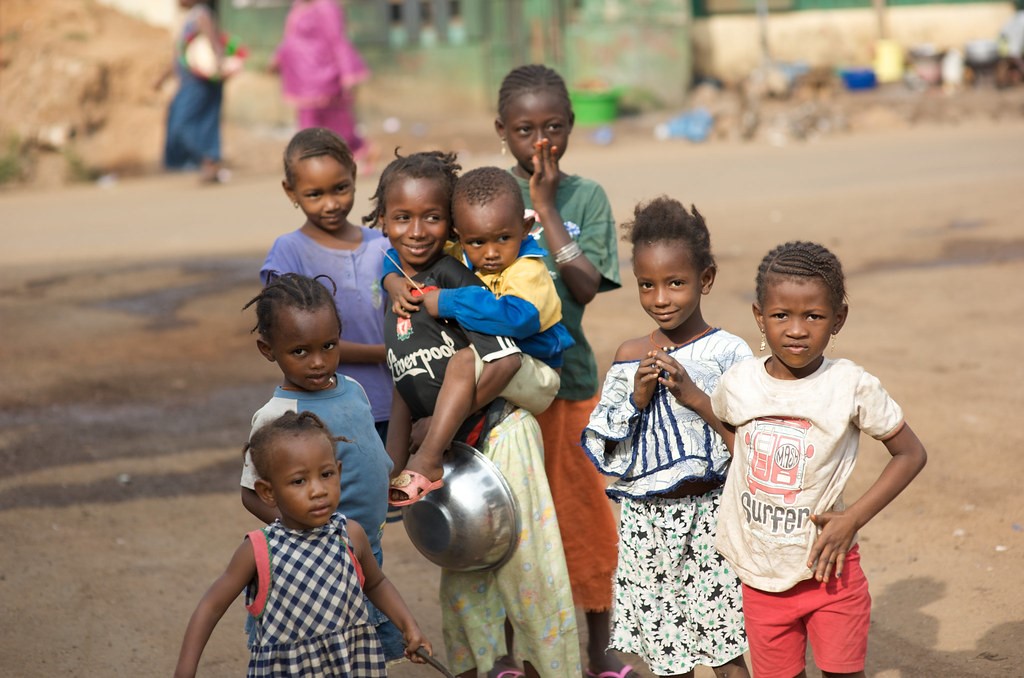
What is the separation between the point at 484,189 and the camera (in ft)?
9.86

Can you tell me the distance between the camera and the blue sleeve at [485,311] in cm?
294

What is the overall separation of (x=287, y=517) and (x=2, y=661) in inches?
60.3

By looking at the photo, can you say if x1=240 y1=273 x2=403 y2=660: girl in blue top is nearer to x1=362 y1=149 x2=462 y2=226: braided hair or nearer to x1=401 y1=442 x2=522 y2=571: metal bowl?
x1=401 y1=442 x2=522 y2=571: metal bowl

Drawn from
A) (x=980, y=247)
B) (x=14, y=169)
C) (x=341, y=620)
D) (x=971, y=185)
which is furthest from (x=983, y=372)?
(x=14, y=169)

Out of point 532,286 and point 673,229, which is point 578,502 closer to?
point 532,286

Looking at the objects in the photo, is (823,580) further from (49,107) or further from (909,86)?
(909,86)

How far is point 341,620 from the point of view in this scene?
2662mm

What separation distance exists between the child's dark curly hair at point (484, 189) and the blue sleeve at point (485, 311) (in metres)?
0.23

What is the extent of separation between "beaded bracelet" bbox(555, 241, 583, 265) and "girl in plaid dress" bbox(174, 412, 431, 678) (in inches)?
37.0

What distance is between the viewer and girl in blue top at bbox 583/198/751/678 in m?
2.96

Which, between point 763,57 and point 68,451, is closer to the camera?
point 68,451

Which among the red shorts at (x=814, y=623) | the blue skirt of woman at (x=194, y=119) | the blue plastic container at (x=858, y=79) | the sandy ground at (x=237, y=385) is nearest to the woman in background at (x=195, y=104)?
the blue skirt of woman at (x=194, y=119)

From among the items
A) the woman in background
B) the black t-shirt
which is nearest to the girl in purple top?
the black t-shirt

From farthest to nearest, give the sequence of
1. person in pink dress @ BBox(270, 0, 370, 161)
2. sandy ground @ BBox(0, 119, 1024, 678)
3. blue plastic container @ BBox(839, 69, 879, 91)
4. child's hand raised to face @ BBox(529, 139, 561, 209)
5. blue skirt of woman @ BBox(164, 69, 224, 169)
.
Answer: blue plastic container @ BBox(839, 69, 879, 91)
blue skirt of woman @ BBox(164, 69, 224, 169)
person in pink dress @ BBox(270, 0, 370, 161)
sandy ground @ BBox(0, 119, 1024, 678)
child's hand raised to face @ BBox(529, 139, 561, 209)
